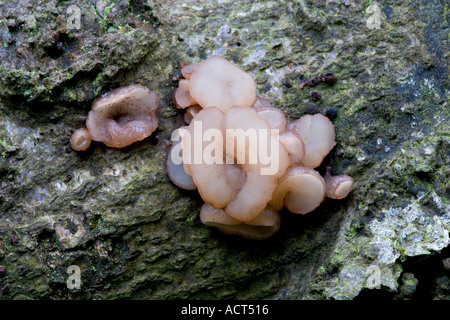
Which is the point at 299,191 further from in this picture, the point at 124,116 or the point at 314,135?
the point at 124,116

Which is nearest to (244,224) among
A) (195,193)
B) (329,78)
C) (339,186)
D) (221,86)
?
(195,193)

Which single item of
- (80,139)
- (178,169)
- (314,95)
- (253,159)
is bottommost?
(178,169)

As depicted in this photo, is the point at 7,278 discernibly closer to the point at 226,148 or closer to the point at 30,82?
the point at 30,82

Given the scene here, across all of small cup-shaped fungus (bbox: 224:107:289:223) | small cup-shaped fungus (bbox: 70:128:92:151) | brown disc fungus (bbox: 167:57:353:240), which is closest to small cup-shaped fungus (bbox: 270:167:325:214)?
brown disc fungus (bbox: 167:57:353:240)

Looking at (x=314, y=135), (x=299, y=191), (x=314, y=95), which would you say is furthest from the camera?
(x=314, y=95)

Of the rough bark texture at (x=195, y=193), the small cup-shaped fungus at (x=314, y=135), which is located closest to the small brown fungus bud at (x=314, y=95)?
the rough bark texture at (x=195, y=193)

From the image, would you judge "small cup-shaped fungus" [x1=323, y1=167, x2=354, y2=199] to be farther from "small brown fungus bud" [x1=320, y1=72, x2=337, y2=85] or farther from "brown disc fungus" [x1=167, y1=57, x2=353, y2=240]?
"small brown fungus bud" [x1=320, y1=72, x2=337, y2=85]
